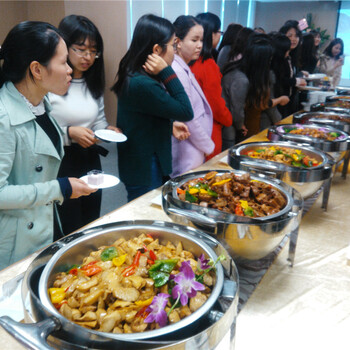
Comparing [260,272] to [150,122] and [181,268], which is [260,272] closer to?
[181,268]

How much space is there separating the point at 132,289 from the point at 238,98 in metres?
2.14

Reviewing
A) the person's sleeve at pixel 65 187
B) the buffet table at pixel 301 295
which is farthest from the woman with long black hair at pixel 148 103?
the person's sleeve at pixel 65 187

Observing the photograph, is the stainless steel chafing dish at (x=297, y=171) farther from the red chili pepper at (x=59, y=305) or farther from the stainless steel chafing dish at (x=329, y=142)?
the red chili pepper at (x=59, y=305)

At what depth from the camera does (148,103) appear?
153 centimetres

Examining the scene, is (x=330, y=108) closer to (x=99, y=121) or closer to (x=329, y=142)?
(x=329, y=142)

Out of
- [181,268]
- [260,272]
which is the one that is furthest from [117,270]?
[260,272]

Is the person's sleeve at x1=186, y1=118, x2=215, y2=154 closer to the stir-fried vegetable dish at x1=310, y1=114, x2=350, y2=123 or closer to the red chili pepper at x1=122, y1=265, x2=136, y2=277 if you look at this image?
the stir-fried vegetable dish at x1=310, y1=114, x2=350, y2=123

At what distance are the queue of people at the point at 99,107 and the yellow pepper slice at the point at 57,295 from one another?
44cm

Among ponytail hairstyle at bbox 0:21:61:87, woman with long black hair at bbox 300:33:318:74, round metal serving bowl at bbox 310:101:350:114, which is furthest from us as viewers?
woman with long black hair at bbox 300:33:318:74

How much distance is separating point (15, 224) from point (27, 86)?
41cm

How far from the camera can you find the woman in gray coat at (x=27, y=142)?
961mm

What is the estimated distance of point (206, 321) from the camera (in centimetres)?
52

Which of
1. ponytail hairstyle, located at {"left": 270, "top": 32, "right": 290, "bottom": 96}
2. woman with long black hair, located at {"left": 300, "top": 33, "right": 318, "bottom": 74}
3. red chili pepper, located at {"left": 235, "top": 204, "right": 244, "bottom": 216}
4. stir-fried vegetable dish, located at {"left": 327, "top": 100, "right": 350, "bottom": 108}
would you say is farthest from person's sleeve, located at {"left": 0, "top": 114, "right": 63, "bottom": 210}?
woman with long black hair, located at {"left": 300, "top": 33, "right": 318, "bottom": 74}

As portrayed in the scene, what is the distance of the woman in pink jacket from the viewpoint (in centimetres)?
187
